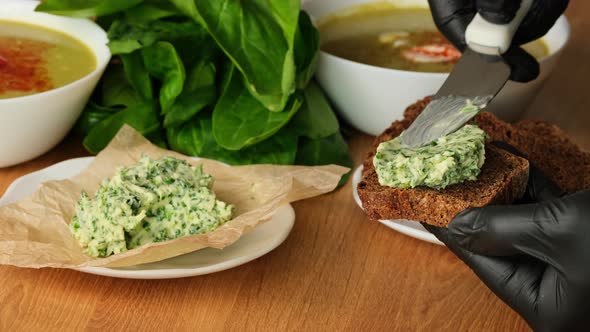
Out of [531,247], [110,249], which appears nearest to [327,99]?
[110,249]

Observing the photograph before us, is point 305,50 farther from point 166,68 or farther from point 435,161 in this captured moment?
point 435,161

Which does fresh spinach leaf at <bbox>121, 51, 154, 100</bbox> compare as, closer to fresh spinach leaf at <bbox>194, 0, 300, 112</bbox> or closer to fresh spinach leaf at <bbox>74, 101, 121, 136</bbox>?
fresh spinach leaf at <bbox>74, 101, 121, 136</bbox>

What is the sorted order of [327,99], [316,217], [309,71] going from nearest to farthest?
[316,217] → [309,71] → [327,99]

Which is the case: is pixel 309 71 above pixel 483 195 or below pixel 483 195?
below

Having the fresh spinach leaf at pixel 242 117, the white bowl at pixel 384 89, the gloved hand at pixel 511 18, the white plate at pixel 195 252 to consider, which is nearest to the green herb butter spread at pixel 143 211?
the white plate at pixel 195 252

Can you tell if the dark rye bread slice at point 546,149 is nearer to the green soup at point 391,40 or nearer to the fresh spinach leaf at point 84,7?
the green soup at point 391,40

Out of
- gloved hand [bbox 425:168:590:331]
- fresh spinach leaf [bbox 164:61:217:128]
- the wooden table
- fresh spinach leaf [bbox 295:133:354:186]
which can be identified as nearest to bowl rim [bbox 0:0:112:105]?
fresh spinach leaf [bbox 164:61:217:128]

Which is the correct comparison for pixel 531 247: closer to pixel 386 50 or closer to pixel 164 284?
pixel 164 284
